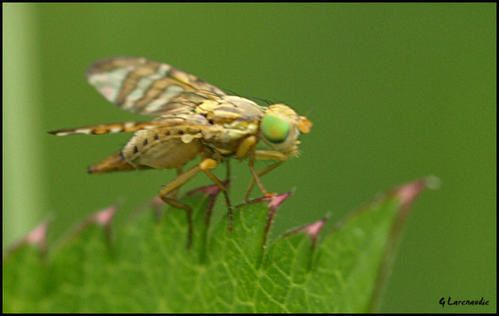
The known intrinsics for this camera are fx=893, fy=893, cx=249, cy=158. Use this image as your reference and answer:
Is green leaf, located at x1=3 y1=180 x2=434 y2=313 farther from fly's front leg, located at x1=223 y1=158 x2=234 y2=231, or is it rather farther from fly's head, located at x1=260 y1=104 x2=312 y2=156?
fly's head, located at x1=260 y1=104 x2=312 y2=156

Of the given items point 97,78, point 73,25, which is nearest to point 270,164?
point 97,78

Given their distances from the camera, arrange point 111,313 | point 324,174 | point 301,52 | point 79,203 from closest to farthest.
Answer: point 111,313
point 324,174
point 301,52
point 79,203

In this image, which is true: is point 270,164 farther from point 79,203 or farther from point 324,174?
point 79,203

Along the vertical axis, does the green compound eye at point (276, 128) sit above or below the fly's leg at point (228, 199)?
above

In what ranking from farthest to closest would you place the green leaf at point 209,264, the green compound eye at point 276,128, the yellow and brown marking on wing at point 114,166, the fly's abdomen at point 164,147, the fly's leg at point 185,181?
1. the yellow and brown marking on wing at point 114,166
2. the fly's abdomen at point 164,147
3. the green compound eye at point 276,128
4. the fly's leg at point 185,181
5. the green leaf at point 209,264

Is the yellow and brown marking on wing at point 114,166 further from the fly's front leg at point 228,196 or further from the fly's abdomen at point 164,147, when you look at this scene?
the fly's front leg at point 228,196

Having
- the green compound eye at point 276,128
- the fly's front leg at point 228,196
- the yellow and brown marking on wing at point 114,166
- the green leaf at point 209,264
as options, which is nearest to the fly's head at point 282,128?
the green compound eye at point 276,128
